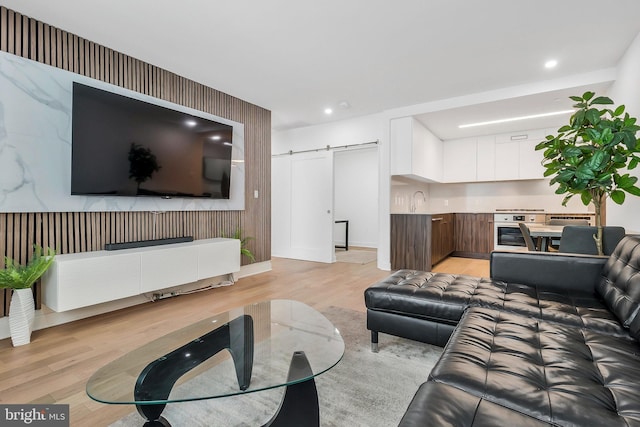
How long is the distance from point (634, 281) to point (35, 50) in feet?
14.5

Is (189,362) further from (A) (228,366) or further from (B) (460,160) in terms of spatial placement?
(B) (460,160)

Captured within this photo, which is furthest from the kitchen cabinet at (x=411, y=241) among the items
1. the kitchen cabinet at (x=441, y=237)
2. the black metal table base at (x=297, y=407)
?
the black metal table base at (x=297, y=407)

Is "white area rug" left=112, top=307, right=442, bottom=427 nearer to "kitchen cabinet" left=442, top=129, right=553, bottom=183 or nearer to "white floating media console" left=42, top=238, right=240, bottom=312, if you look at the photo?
"white floating media console" left=42, top=238, right=240, bottom=312

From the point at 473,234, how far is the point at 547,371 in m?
5.41

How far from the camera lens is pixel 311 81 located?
150 inches

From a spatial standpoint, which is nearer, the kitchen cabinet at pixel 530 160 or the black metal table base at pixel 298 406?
the black metal table base at pixel 298 406

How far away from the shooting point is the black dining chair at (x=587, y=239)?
2.62 m

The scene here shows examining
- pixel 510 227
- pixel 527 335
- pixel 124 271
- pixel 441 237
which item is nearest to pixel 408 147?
pixel 441 237

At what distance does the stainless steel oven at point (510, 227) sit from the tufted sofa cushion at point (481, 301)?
3.96 metres

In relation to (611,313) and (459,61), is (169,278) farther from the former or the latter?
(459,61)

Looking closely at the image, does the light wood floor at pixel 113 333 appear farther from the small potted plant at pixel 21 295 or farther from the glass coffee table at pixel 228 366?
the glass coffee table at pixel 228 366

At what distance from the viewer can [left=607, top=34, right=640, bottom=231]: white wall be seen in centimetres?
279

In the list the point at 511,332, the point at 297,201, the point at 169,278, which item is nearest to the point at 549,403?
the point at 511,332

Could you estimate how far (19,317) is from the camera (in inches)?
89.0
